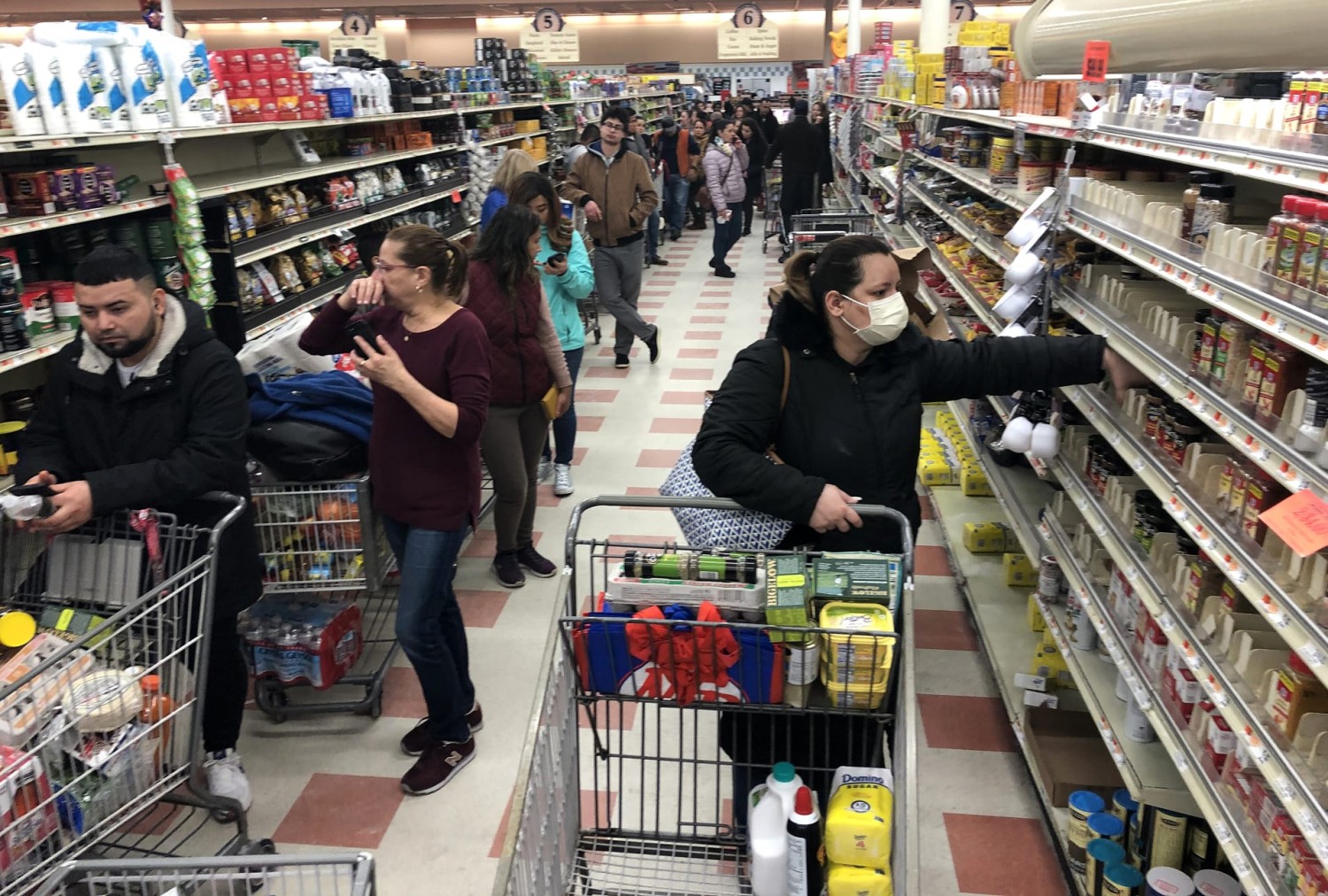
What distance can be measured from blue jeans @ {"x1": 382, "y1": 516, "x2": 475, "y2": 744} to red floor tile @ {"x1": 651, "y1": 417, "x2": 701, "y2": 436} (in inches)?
128

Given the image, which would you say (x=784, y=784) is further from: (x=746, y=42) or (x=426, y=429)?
(x=746, y=42)

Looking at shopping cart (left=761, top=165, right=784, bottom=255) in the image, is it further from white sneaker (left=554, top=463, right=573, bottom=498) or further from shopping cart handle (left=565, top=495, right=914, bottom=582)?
shopping cart handle (left=565, top=495, right=914, bottom=582)

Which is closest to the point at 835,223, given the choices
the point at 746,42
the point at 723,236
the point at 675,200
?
the point at 723,236

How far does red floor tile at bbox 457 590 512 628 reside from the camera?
3.98 metres

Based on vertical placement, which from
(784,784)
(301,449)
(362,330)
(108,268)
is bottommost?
(784,784)

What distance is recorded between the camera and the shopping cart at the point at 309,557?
10.5 ft

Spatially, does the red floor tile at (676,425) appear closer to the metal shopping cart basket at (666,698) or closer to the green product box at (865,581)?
the metal shopping cart basket at (666,698)

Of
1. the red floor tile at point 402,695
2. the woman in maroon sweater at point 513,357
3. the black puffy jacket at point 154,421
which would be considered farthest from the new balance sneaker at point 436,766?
the woman in maroon sweater at point 513,357

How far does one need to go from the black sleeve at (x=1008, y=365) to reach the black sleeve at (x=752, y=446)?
18.7 inches

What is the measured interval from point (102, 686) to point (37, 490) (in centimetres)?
53

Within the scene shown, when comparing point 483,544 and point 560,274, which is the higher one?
point 560,274

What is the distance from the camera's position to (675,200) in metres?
13.2

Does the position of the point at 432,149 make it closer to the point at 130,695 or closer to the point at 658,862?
the point at 130,695

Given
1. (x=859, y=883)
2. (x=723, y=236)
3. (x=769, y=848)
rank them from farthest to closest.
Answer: (x=723, y=236)
(x=769, y=848)
(x=859, y=883)
